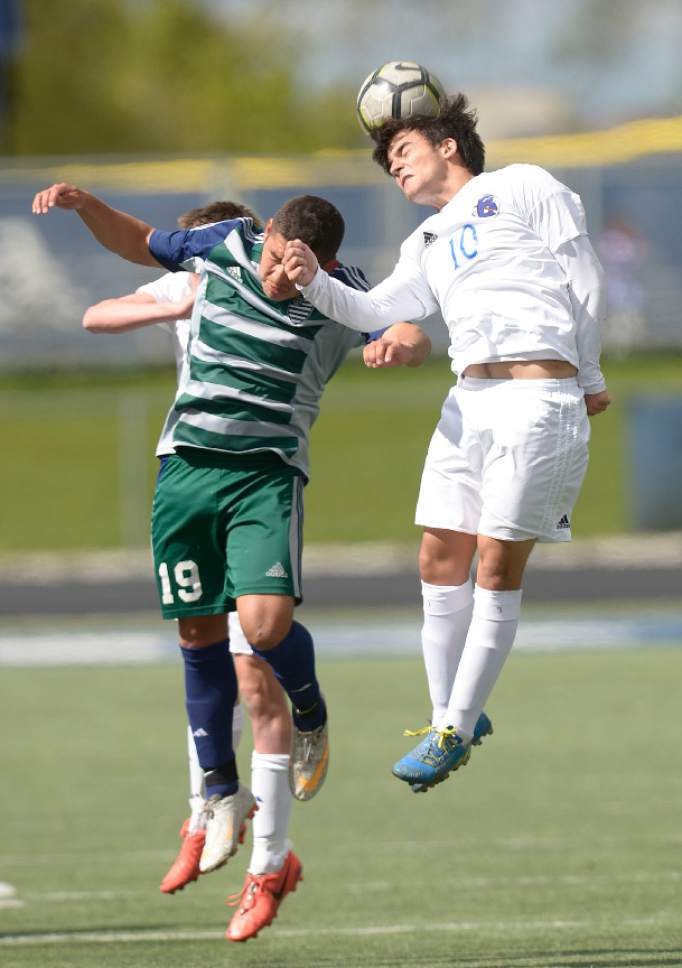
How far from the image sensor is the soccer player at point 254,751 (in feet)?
23.9

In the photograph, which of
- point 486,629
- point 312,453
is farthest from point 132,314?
point 312,453

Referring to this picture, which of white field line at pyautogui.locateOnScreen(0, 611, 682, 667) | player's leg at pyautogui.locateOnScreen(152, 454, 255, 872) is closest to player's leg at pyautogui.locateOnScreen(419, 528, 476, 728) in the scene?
player's leg at pyautogui.locateOnScreen(152, 454, 255, 872)

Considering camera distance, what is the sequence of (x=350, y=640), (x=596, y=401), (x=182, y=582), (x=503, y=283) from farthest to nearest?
(x=350, y=640), (x=182, y=582), (x=596, y=401), (x=503, y=283)

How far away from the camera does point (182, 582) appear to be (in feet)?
23.9

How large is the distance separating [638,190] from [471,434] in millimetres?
20486

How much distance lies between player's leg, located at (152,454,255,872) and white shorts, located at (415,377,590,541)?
0.80 metres

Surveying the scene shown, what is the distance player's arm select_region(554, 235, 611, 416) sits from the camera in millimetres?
6758

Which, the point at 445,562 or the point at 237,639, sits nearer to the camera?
the point at 445,562

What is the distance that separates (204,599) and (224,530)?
0.25 meters

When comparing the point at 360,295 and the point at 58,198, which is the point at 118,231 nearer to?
the point at 58,198

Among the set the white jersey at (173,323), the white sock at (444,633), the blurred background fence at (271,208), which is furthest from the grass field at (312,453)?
the white sock at (444,633)

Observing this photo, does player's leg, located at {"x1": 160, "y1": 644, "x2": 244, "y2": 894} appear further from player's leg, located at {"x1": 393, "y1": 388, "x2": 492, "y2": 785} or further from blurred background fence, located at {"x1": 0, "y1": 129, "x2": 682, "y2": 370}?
blurred background fence, located at {"x1": 0, "y1": 129, "x2": 682, "y2": 370}

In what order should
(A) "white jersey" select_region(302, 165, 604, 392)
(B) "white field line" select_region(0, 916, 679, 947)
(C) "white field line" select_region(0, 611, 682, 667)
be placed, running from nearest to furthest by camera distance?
(A) "white jersey" select_region(302, 165, 604, 392) < (B) "white field line" select_region(0, 916, 679, 947) < (C) "white field line" select_region(0, 611, 682, 667)

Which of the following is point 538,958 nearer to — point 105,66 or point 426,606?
point 426,606
